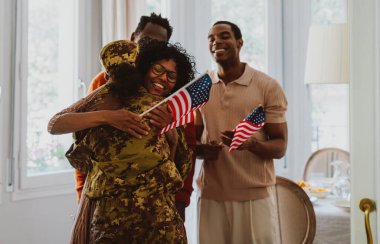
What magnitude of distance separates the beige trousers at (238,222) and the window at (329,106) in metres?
2.79

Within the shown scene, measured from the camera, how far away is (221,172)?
189 centimetres

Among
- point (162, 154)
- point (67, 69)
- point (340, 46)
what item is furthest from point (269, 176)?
point (67, 69)

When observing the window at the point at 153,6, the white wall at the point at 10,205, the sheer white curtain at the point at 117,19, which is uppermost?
the window at the point at 153,6

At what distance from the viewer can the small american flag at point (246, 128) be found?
173 centimetres

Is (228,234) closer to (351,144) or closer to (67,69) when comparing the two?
(351,144)

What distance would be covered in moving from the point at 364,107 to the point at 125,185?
2.11ft

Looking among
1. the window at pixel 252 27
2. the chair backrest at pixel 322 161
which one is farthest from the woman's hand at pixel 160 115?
the window at pixel 252 27

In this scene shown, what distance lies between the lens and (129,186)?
A: 131 cm

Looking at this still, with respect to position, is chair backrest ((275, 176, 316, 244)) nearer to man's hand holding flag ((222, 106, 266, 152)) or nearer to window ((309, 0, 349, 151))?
man's hand holding flag ((222, 106, 266, 152))

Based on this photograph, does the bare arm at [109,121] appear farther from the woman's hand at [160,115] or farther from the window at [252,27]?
the window at [252,27]

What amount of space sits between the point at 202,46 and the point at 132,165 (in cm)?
261

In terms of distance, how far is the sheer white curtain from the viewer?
10.1 ft

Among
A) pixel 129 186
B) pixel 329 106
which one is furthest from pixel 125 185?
pixel 329 106

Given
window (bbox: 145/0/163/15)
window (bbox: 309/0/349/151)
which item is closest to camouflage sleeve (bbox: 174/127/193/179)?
window (bbox: 145/0/163/15)
